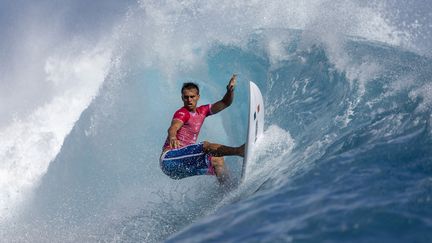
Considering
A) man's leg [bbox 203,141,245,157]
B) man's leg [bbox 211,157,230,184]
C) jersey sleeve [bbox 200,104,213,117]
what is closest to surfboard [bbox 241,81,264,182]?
man's leg [bbox 203,141,245,157]

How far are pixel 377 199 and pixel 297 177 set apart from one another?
43.0 inches

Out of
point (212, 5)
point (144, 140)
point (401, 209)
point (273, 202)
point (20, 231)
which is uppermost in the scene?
point (212, 5)

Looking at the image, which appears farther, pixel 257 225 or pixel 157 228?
pixel 157 228

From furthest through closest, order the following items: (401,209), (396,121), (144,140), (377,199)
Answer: (144,140) → (396,121) → (377,199) → (401,209)

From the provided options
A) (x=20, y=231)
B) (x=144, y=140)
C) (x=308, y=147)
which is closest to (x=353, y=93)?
(x=308, y=147)

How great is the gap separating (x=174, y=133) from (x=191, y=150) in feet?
0.90

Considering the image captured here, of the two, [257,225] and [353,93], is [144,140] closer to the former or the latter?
[353,93]

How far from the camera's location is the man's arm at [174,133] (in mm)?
5000

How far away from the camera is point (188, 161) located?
5441 millimetres

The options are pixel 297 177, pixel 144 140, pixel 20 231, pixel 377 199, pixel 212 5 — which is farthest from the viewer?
pixel 212 5

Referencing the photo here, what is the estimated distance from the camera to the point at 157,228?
17.3ft

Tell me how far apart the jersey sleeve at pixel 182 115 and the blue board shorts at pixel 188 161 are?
325 millimetres

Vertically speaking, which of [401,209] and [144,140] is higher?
[144,140]

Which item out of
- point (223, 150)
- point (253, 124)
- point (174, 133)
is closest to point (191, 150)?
point (174, 133)
